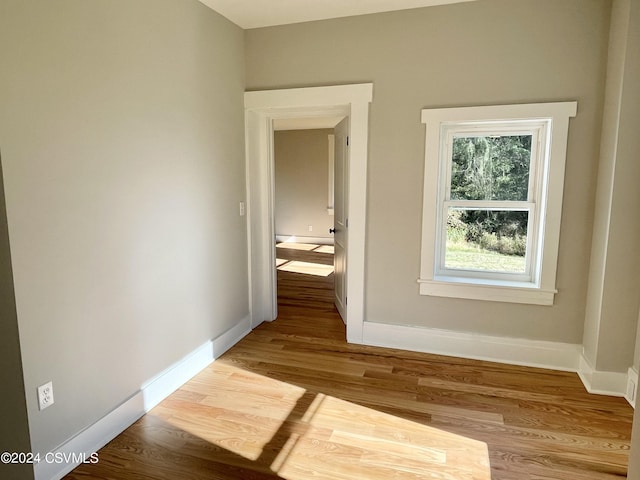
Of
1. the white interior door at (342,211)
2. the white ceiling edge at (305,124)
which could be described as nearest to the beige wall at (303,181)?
the white ceiling edge at (305,124)

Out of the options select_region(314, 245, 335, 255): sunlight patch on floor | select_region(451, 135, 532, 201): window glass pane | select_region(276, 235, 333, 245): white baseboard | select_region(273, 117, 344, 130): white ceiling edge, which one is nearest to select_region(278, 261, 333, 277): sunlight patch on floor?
select_region(314, 245, 335, 255): sunlight patch on floor

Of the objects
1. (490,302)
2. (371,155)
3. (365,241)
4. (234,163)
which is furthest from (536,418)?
(234,163)

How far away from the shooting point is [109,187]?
2.12m

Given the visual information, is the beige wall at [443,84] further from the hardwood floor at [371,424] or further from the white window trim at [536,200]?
the hardwood floor at [371,424]

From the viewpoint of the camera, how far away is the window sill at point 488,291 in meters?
2.99

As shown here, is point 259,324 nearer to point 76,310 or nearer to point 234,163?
point 234,163

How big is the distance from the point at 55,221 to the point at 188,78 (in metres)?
1.38

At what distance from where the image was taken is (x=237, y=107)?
3375mm

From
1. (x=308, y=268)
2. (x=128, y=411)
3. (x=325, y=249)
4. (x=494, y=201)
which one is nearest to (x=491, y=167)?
(x=494, y=201)

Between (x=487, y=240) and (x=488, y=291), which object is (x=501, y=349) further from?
(x=487, y=240)

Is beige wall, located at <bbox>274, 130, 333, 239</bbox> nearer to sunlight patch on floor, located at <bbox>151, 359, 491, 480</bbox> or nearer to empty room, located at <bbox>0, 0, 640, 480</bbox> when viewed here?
empty room, located at <bbox>0, 0, 640, 480</bbox>

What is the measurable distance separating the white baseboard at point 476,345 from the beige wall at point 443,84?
6 cm

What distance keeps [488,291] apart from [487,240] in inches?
16.1

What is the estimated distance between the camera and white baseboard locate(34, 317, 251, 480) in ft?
6.30
